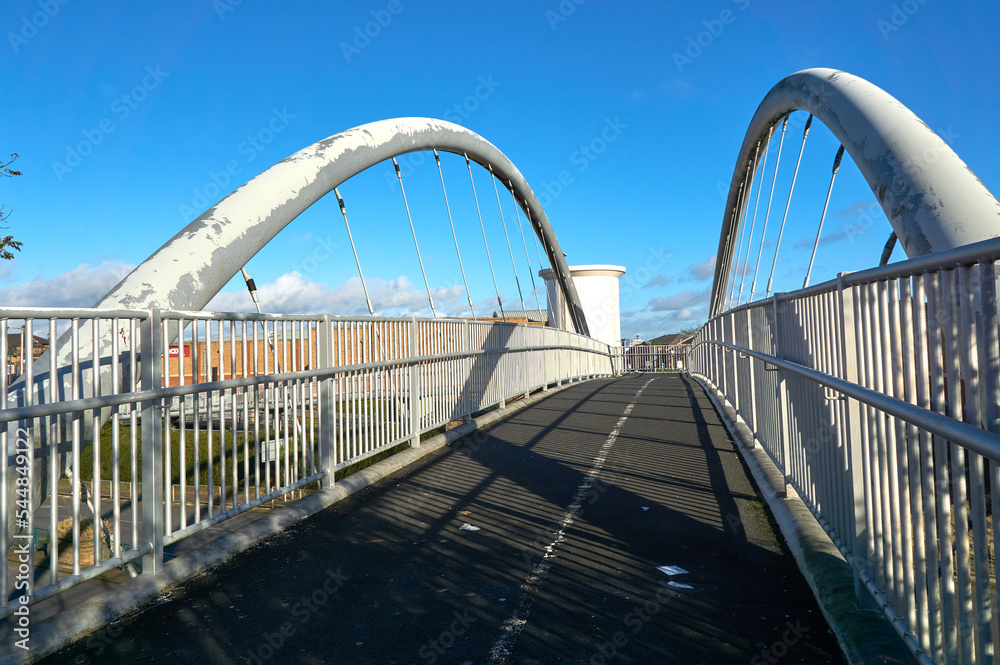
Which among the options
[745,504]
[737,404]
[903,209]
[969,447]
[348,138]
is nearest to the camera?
[969,447]

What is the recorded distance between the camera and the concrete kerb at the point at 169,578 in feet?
11.0

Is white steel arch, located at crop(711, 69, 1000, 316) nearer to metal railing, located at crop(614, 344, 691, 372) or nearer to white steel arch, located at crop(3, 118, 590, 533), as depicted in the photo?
white steel arch, located at crop(3, 118, 590, 533)

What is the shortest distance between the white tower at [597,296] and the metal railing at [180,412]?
95.3 ft

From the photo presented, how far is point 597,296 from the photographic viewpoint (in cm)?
→ 4028

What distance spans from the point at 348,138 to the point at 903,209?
8234mm

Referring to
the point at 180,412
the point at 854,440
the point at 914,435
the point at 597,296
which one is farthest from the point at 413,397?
the point at 597,296

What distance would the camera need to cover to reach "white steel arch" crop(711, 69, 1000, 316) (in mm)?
6406

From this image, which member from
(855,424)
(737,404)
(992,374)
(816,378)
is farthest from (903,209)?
(992,374)

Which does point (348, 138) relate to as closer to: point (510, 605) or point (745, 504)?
point (745, 504)

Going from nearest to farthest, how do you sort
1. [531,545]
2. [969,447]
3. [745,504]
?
[969,447], [531,545], [745,504]

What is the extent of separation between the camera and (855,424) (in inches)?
136

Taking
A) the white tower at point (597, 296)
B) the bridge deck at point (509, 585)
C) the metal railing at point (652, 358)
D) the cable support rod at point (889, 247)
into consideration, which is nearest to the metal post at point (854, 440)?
the bridge deck at point (509, 585)

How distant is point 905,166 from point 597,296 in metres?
32.8

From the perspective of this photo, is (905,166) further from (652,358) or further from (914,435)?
(652,358)
